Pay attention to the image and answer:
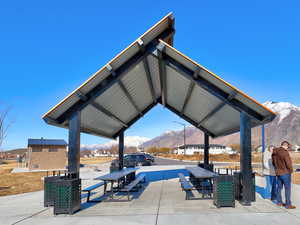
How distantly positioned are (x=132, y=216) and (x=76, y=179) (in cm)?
191

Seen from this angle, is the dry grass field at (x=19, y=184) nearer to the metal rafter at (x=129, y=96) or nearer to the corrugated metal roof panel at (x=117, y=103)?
the corrugated metal roof panel at (x=117, y=103)

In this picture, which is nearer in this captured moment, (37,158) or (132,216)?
(132,216)

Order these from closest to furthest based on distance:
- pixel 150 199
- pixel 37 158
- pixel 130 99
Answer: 1. pixel 150 199
2. pixel 130 99
3. pixel 37 158

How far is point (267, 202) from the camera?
332 inches

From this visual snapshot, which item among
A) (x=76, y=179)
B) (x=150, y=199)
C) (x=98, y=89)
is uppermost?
(x=98, y=89)

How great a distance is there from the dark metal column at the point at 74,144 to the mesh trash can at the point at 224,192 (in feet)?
13.4

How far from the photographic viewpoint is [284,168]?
7.59 meters

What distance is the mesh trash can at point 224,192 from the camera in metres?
7.62

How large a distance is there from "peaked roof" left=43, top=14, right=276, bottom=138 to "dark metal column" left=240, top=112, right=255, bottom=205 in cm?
28

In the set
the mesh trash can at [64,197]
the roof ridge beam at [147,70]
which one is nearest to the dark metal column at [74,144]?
the mesh trash can at [64,197]

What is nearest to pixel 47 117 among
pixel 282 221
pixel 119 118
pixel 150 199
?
pixel 150 199

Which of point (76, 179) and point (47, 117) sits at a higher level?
point (47, 117)

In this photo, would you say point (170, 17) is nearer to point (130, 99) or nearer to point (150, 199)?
point (130, 99)

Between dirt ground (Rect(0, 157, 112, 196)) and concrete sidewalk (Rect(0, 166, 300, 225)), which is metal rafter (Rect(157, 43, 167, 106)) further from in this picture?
dirt ground (Rect(0, 157, 112, 196))
